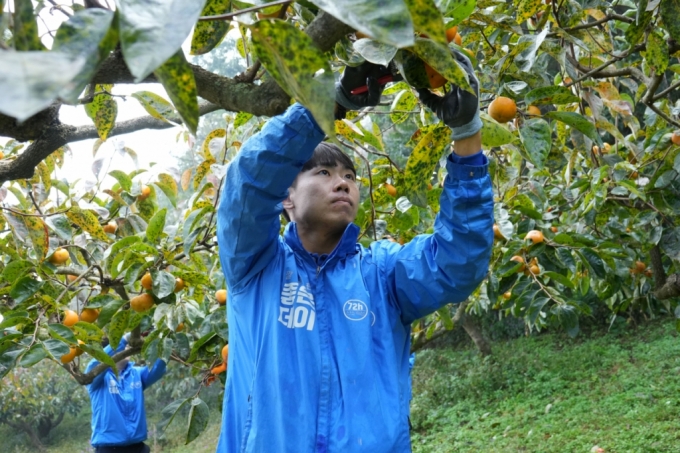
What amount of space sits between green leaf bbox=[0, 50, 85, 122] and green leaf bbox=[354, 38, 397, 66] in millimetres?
497

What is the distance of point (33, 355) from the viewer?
1704 mm

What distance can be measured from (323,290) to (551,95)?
65 cm

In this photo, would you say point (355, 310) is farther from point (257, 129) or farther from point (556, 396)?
point (556, 396)

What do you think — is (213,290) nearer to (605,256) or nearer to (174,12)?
(605,256)

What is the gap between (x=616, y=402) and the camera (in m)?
5.76

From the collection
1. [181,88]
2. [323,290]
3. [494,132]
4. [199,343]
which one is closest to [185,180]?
[199,343]

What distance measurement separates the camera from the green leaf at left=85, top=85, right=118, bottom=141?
4.37 feet

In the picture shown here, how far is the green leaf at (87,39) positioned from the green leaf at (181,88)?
0.19 feet

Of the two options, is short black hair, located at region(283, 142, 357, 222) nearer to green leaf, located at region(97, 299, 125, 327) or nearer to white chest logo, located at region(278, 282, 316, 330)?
white chest logo, located at region(278, 282, 316, 330)

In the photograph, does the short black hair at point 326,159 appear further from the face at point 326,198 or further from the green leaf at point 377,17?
the green leaf at point 377,17

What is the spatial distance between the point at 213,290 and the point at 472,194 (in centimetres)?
154

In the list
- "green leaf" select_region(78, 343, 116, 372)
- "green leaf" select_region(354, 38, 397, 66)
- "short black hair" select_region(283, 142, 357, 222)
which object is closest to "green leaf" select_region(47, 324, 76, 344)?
"green leaf" select_region(78, 343, 116, 372)

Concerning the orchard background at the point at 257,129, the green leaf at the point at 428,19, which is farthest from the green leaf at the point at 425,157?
the green leaf at the point at 428,19

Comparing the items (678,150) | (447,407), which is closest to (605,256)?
(678,150)
